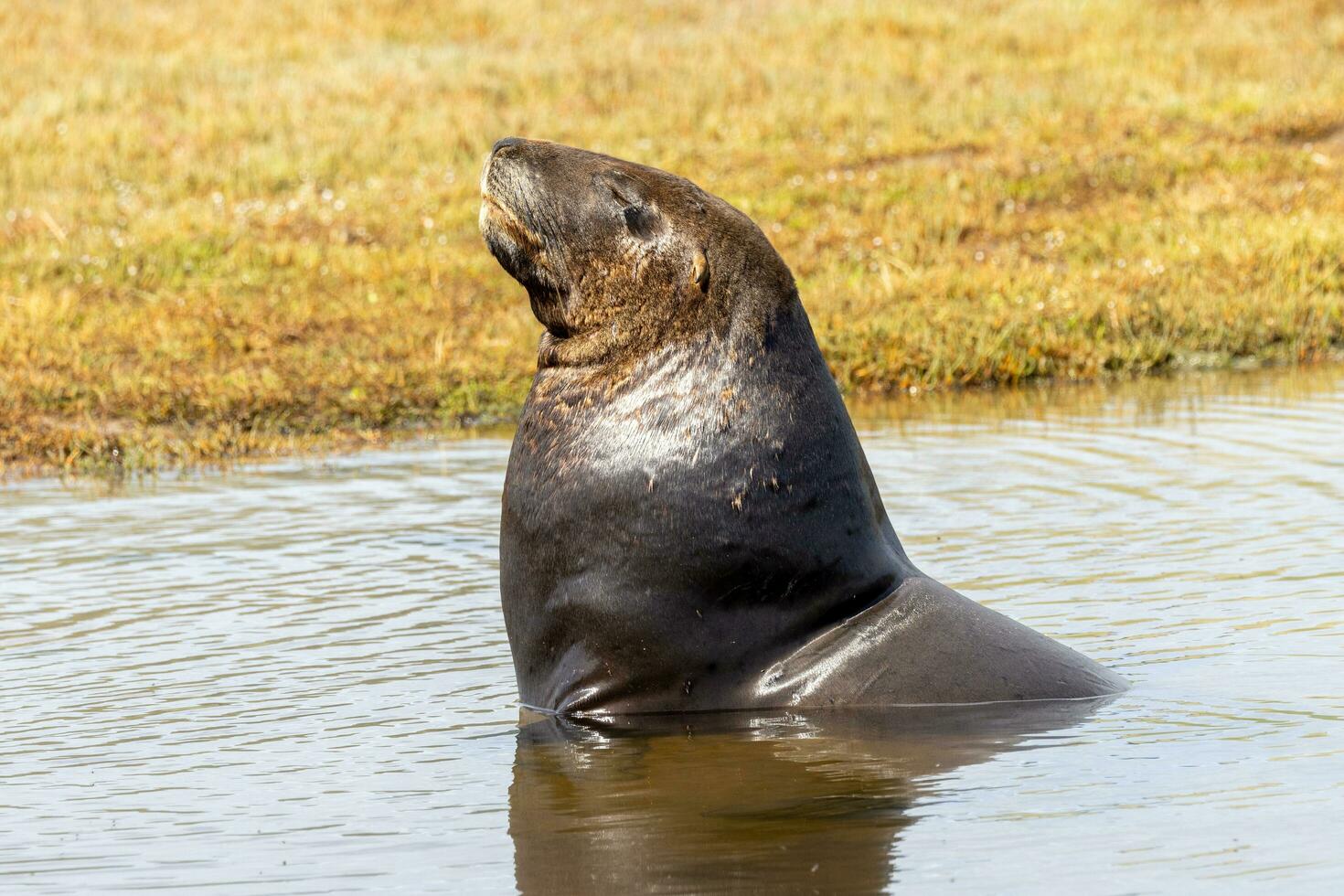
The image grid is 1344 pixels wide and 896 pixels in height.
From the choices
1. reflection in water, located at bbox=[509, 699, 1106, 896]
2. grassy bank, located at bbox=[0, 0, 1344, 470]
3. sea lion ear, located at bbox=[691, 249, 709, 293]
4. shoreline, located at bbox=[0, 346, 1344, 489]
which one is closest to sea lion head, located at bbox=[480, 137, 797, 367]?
sea lion ear, located at bbox=[691, 249, 709, 293]

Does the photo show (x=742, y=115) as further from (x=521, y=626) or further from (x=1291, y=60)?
(x=521, y=626)

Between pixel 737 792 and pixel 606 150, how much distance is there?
1690 centimetres

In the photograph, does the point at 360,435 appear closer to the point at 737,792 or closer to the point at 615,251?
the point at 615,251

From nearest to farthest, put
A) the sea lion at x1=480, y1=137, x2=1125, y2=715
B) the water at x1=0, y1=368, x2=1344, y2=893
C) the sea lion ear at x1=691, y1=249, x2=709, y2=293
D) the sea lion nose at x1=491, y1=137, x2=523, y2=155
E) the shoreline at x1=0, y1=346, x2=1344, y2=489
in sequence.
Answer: the water at x1=0, y1=368, x2=1344, y2=893
the sea lion at x1=480, y1=137, x2=1125, y2=715
the sea lion ear at x1=691, y1=249, x2=709, y2=293
the sea lion nose at x1=491, y1=137, x2=523, y2=155
the shoreline at x1=0, y1=346, x2=1344, y2=489

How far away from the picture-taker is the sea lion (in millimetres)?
5180

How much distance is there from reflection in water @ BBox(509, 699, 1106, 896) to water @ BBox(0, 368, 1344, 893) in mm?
12

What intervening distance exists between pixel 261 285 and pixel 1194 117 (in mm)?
10364

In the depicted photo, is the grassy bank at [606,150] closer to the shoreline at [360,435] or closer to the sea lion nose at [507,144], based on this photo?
the shoreline at [360,435]

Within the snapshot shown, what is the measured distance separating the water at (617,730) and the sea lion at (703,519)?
139mm

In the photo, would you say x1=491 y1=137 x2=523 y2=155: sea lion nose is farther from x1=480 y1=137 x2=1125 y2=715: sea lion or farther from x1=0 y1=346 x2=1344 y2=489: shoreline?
x1=0 y1=346 x2=1344 y2=489: shoreline

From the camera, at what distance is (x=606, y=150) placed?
21109mm

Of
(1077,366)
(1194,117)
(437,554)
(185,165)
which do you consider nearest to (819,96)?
(1194,117)

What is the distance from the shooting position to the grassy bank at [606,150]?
1338 centimetres

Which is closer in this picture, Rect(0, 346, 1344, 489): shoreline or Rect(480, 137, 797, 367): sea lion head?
Rect(480, 137, 797, 367): sea lion head
